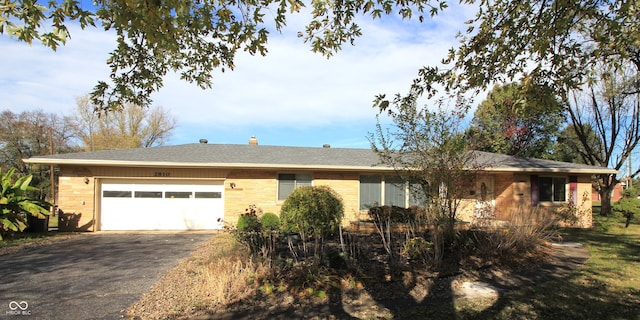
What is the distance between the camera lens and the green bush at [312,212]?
1081 cm

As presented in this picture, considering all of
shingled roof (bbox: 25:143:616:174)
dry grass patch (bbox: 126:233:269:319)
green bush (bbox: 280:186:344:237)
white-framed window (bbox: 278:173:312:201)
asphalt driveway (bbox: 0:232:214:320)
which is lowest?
asphalt driveway (bbox: 0:232:214:320)

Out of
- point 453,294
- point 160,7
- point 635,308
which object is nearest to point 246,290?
point 453,294

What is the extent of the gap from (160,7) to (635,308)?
23.0 feet

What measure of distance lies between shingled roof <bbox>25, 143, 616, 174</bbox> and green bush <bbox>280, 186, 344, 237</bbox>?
2.16 m

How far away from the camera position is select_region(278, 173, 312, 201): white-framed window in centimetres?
1487

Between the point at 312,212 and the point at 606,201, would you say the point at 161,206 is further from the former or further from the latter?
the point at 606,201

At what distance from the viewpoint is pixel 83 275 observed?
7008mm

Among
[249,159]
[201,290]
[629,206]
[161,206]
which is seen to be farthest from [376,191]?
[201,290]

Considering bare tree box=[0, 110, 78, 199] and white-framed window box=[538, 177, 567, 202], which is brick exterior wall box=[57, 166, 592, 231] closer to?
white-framed window box=[538, 177, 567, 202]

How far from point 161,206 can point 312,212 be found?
6823 millimetres

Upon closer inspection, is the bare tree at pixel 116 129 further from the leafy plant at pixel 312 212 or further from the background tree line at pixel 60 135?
the leafy plant at pixel 312 212

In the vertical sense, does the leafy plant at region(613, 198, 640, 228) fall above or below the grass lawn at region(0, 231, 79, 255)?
above

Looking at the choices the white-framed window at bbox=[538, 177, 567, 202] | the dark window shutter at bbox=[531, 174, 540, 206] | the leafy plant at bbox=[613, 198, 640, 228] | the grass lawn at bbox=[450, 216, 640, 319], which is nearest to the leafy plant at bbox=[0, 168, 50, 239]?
the grass lawn at bbox=[450, 216, 640, 319]

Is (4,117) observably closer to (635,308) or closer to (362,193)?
(362,193)
